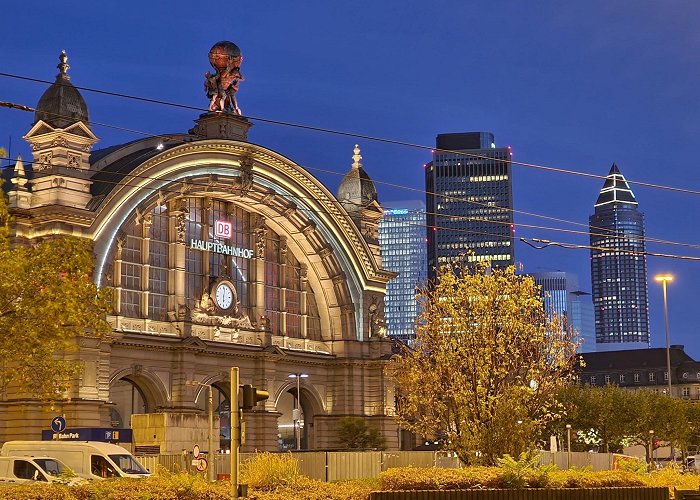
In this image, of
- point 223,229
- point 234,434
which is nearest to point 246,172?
point 223,229

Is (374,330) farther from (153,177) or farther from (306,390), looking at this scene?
(153,177)

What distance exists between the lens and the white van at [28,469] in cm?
3847

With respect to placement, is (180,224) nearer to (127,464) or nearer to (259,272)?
(259,272)

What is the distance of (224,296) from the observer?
260 ft

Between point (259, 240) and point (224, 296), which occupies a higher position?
point (259, 240)

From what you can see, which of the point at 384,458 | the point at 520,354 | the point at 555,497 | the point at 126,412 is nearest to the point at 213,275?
the point at 126,412

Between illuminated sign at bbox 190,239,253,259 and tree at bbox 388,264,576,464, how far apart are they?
3474 cm

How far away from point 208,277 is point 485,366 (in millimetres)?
41581

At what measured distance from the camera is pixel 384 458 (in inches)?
2041

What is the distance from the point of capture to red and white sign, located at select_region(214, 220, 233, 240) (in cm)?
7975

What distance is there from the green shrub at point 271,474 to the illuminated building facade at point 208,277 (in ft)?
86.8

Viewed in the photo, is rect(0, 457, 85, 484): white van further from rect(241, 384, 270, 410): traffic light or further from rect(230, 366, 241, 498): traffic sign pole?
rect(230, 366, 241, 498): traffic sign pole

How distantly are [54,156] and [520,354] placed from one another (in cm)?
3638

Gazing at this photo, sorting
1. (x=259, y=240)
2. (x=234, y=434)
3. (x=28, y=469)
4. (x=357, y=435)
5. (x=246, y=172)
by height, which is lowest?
(x=28, y=469)
